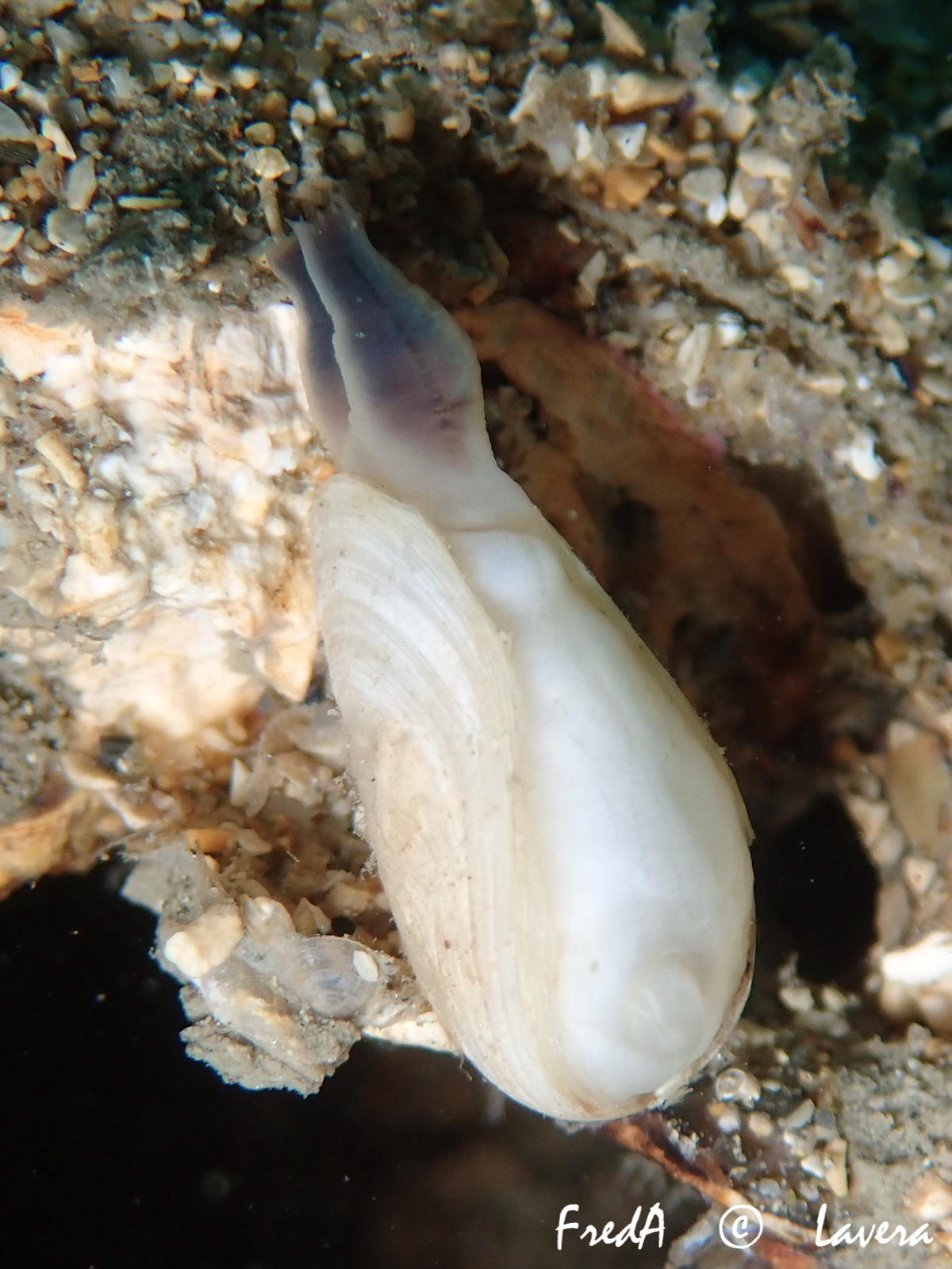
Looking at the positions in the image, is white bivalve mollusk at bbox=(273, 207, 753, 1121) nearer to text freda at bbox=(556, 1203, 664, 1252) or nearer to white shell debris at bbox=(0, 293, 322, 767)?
white shell debris at bbox=(0, 293, 322, 767)

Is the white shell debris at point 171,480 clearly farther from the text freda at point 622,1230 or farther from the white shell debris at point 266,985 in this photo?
the text freda at point 622,1230

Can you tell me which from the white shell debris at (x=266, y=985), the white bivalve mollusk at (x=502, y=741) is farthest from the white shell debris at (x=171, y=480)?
the white shell debris at (x=266, y=985)

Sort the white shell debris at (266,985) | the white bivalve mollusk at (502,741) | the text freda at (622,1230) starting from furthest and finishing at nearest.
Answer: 1. the text freda at (622,1230)
2. the white shell debris at (266,985)
3. the white bivalve mollusk at (502,741)

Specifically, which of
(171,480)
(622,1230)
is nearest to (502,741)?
(171,480)

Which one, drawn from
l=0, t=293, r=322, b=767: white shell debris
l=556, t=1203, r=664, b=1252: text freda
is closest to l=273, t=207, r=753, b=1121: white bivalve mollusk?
l=0, t=293, r=322, b=767: white shell debris

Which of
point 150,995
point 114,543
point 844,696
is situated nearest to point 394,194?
point 114,543

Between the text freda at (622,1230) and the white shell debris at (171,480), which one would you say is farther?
the text freda at (622,1230)

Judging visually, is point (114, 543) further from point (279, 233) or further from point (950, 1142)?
point (950, 1142)

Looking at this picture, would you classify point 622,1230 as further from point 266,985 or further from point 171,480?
point 171,480

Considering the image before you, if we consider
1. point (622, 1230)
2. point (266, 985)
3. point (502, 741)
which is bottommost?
point (622, 1230)
